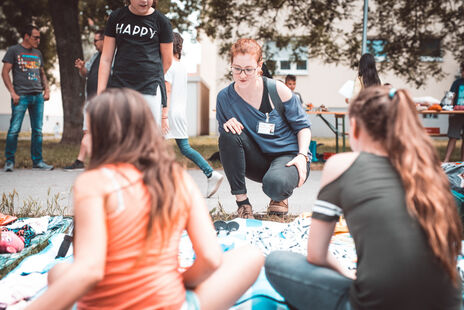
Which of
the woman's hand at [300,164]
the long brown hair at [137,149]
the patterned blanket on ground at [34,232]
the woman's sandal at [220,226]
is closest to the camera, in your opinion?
the long brown hair at [137,149]

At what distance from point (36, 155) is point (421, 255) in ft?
22.0

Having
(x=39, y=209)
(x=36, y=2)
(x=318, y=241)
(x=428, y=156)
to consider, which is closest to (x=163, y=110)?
(x=39, y=209)

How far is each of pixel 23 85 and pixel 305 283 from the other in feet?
19.9

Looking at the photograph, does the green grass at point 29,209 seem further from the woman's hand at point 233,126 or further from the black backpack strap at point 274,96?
the black backpack strap at point 274,96

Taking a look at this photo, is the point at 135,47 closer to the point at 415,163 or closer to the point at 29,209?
the point at 29,209

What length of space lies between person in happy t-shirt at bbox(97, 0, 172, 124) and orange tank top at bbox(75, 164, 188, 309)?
7.21 ft

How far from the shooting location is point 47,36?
17.2 meters

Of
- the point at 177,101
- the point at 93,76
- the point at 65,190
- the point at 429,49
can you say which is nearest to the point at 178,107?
the point at 177,101

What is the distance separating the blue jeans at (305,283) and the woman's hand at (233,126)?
1.79 meters

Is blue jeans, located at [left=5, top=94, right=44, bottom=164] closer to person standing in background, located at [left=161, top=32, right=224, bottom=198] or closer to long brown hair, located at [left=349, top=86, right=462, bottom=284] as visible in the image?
person standing in background, located at [left=161, top=32, right=224, bottom=198]

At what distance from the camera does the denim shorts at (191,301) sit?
5.01ft

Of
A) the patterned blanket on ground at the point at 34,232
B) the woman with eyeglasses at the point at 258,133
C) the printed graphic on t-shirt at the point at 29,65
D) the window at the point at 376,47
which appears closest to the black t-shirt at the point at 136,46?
the woman with eyeglasses at the point at 258,133

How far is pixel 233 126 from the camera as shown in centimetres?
366

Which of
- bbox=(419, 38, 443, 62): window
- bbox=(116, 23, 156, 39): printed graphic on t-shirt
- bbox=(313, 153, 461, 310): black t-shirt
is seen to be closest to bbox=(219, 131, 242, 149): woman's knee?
bbox=(116, 23, 156, 39): printed graphic on t-shirt
